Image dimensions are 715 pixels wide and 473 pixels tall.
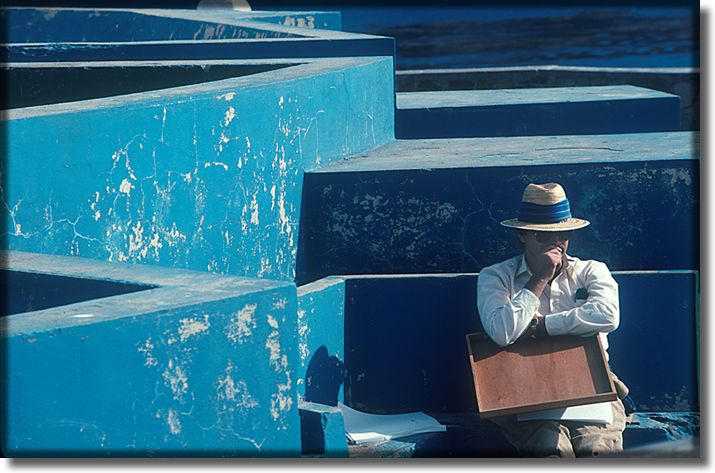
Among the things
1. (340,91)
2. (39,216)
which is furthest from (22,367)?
(340,91)

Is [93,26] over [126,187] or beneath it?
over

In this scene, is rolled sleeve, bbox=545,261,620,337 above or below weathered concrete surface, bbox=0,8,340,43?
below

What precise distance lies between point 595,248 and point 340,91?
1.67 meters

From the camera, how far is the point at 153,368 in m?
3.54

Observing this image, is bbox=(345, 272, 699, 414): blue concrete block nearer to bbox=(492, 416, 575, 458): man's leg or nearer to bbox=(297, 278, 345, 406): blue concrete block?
bbox=(297, 278, 345, 406): blue concrete block

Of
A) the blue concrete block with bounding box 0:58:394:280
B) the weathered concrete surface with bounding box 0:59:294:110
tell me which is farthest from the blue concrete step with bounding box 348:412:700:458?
the weathered concrete surface with bounding box 0:59:294:110

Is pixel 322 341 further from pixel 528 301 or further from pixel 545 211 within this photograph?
pixel 545 211

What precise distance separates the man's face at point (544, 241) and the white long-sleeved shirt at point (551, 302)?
8 centimetres

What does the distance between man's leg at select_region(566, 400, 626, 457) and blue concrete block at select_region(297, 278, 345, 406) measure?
1.06 m

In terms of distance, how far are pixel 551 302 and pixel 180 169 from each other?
1.55 meters

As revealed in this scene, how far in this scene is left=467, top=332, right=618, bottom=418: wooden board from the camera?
534cm

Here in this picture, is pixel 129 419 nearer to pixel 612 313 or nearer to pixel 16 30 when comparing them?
pixel 612 313

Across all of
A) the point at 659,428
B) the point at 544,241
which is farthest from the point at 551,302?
the point at 659,428

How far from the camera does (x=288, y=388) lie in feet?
13.0
